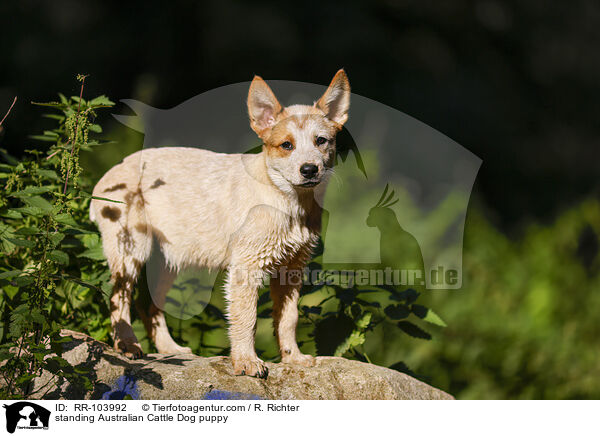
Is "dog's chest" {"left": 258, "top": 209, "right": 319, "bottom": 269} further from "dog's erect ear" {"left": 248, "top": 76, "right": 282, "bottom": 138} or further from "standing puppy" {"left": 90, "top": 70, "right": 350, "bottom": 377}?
"dog's erect ear" {"left": 248, "top": 76, "right": 282, "bottom": 138}

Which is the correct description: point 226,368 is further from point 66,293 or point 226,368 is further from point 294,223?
point 66,293

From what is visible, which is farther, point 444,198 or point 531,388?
point 444,198

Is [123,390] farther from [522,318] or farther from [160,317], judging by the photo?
[522,318]

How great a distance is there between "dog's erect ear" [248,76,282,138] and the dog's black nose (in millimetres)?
469

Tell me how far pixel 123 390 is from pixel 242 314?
0.92 meters

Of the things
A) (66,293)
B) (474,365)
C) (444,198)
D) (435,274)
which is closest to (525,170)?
(444,198)

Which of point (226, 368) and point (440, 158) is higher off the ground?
point (440, 158)

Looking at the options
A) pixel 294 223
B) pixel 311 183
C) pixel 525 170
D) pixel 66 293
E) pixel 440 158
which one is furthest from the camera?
pixel 525 170

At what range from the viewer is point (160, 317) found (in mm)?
4750

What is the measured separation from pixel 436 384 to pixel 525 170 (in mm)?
2968

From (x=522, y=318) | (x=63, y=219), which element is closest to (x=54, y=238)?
(x=63, y=219)

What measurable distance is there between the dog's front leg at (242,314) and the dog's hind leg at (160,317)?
0.87m

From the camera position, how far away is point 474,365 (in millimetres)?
5871

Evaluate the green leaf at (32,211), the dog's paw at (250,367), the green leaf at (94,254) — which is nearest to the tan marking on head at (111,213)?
the green leaf at (94,254)
